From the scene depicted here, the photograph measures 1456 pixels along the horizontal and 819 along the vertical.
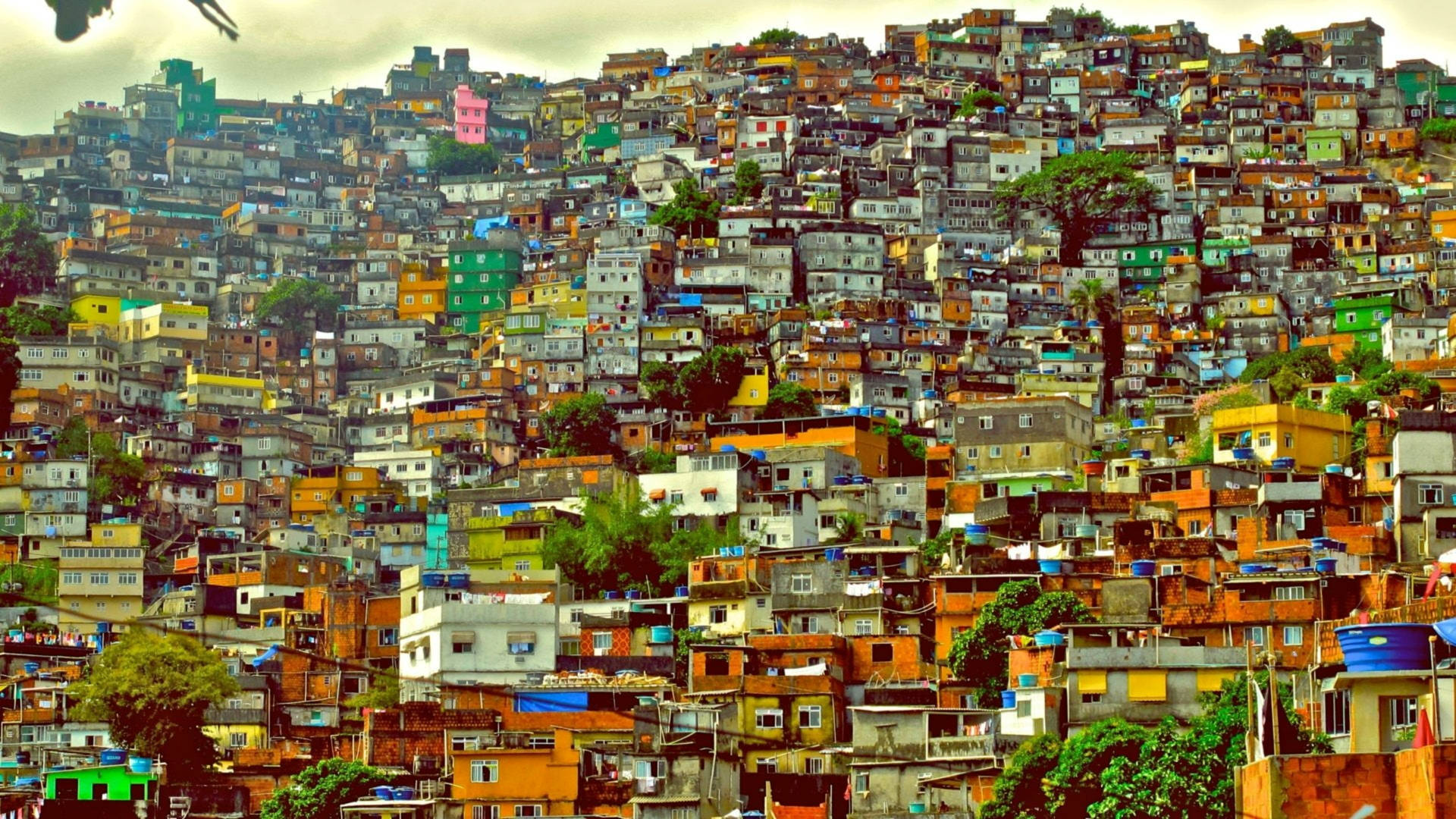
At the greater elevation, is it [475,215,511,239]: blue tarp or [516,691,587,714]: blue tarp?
[475,215,511,239]: blue tarp

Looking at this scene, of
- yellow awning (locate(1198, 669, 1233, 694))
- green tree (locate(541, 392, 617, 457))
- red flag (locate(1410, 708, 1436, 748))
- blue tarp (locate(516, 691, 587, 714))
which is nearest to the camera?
red flag (locate(1410, 708, 1436, 748))

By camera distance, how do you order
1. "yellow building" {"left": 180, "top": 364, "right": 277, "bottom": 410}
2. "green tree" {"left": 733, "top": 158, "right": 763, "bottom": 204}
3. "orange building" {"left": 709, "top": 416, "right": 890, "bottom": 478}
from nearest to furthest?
"orange building" {"left": 709, "top": 416, "right": 890, "bottom": 478} < "yellow building" {"left": 180, "top": 364, "right": 277, "bottom": 410} < "green tree" {"left": 733, "top": 158, "right": 763, "bottom": 204}

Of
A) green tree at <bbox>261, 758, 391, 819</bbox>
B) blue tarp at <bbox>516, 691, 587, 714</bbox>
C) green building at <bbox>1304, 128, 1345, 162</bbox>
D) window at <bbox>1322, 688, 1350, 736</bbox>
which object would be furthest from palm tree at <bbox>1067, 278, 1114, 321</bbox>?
window at <bbox>1322, 688, 1350, 736</bbox>

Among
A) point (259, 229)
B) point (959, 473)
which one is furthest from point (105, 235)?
point (959, 473)

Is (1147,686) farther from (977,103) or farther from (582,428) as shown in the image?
(977,103)

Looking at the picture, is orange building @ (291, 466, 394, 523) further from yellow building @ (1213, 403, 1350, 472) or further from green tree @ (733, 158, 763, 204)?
yellow building @ (1213, 403, 1350, 472)

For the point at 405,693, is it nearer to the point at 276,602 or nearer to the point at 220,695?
the point at 220,695
